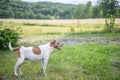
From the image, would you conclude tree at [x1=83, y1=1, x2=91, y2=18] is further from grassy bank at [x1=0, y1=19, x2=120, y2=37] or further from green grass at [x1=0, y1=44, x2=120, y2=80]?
green grass at [x1=0, y1=44, x2=120, y2=80]

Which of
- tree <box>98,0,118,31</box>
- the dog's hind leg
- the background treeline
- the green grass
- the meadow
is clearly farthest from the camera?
the background treeline

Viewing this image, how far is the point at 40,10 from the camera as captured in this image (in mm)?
4613

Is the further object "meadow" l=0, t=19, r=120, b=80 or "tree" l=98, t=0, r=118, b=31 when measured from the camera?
"tree" l=98, t=0, r=118, b=31

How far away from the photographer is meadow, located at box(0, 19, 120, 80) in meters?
4.23

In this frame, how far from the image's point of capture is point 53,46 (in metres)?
4.06

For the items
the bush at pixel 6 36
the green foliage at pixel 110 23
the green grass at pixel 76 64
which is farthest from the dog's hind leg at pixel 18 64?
the green foliage at pixel 110 23

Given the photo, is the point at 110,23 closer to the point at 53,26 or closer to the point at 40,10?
the point at 53,26

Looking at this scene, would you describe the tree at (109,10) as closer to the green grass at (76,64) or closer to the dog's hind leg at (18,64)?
the green grass at (76,64)

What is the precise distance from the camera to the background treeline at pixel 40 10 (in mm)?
4535

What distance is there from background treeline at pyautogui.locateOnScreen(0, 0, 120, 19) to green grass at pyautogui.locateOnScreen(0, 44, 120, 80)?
579 mm

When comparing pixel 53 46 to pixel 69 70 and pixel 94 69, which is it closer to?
pixel 69 70

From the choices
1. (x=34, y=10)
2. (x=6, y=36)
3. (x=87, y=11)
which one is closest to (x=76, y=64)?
(x=87, y=11)

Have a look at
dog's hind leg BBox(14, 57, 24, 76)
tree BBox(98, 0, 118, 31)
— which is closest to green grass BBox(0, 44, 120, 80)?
dog's hind leg BBox(14, 57, 24, 76)

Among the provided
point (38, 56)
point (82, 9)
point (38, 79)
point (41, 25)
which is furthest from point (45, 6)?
point (38, 79)
